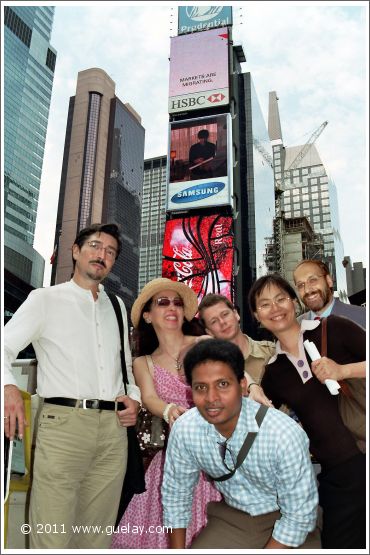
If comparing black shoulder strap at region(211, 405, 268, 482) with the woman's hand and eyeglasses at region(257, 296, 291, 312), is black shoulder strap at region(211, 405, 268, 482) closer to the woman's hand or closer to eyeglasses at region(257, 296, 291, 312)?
the woman's hand

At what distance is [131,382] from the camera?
333cm

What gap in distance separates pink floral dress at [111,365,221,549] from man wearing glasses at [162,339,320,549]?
347mm

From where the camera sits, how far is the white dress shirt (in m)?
2.90

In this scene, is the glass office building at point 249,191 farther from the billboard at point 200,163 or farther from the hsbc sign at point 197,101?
the billboard at point 200,163

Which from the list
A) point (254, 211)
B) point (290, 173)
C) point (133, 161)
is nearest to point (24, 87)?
point (133, 161)

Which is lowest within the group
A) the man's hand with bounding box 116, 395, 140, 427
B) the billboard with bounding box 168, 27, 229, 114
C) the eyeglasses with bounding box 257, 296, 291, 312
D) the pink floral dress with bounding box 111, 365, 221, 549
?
the pink floral dress with bounding box 111, 365, 221, 549

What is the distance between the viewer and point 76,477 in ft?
9.17

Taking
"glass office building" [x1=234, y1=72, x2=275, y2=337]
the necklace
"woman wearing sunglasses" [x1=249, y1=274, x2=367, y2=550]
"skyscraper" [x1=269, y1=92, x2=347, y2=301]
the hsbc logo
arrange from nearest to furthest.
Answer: "woman wearing sunglasses" [x1=249, y1=274, x2=367, y2=550]
the necklace
the hsbc logo
"glass office building" [x1=234, y1=72, x2=275, y2=337]
"skyscraper" [x1=269, y1=92, x2=347, y2=301]

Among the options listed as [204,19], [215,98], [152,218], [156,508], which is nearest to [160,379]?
[156,508]

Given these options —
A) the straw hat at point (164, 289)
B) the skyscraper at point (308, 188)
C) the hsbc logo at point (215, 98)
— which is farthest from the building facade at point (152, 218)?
the straw hat at point (164, 289)

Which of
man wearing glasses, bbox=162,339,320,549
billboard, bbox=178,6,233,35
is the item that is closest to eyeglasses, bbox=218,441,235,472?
man wearing glasses, bbox=162,339,320,549

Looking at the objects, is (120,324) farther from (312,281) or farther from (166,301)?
(312,281)

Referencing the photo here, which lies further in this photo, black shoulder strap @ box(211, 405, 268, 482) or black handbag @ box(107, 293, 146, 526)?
black handbag @ box(107, 293, 146, 526)

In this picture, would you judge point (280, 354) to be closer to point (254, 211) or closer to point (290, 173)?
point (254, 211)
